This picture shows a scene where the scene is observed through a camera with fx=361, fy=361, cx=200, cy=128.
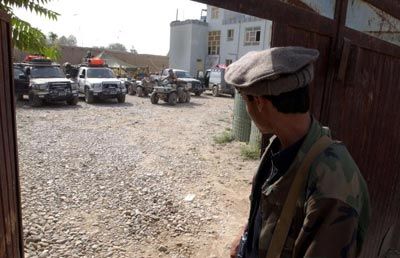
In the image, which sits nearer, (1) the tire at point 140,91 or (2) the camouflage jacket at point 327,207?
(2) the camouflage jacket at point 327,207

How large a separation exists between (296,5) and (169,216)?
3.54 meters

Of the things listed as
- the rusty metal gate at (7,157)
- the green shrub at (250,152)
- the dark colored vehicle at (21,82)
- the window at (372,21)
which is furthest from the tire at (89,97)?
the rusty metal gate at (7,157)

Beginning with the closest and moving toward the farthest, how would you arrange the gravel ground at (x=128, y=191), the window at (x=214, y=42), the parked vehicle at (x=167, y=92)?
1. the gravel ground at (x=128, y=191)
2. the parked vehicle at (x=167, y=92)
3. the window at (x=214, y=42)

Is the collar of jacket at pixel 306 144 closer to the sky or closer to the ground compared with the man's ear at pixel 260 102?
closer to the ground

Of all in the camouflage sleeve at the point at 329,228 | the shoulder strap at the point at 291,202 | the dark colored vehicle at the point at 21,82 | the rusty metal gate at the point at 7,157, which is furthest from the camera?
the dark colored vehicle at the point at 21,82

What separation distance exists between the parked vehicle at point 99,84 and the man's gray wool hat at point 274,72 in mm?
16396

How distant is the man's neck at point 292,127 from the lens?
55.3 inches

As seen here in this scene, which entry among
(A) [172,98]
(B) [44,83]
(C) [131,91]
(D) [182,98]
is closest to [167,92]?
(A) [172,98]

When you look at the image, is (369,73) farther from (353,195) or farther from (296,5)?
(353,195)

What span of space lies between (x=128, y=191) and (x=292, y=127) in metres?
4.84

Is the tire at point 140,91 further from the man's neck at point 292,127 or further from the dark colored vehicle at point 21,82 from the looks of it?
the man's neck at point 292,127

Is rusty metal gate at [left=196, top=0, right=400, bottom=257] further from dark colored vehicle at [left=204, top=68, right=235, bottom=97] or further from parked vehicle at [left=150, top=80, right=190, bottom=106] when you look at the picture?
dark colored vehicle at [left=204, top=68, right=235, bottom=97]

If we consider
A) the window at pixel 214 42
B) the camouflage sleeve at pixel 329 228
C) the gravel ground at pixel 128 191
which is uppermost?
the window at pixel 214 42

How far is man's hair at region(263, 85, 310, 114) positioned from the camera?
1359 mm
